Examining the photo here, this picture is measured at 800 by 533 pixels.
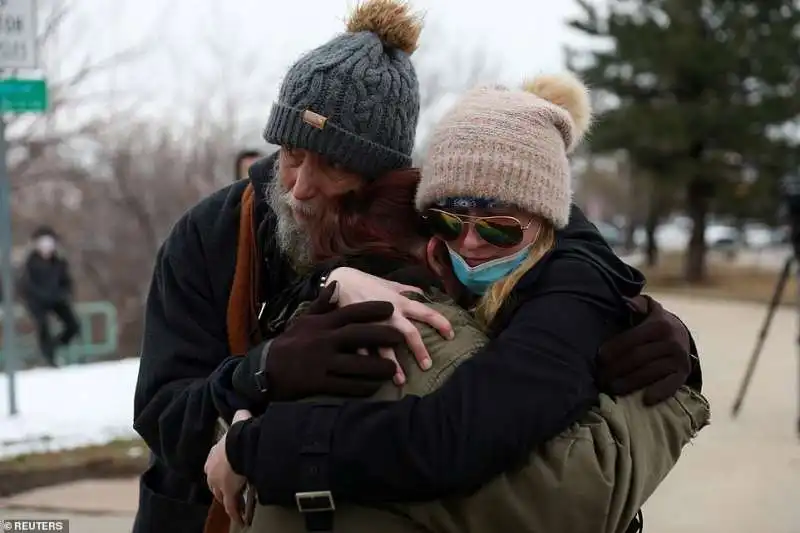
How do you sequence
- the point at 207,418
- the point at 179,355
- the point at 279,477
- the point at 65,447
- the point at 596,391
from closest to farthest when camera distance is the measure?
the point at 279,477
the point at 596,391
the point at 207,418
the point at 179,355
the point at 65,447

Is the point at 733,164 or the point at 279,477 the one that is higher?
the point at 279,477

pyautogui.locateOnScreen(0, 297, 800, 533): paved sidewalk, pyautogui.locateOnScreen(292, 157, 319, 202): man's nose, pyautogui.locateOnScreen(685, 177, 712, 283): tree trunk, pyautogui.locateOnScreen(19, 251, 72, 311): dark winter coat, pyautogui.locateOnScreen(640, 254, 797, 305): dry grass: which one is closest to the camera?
pyautogui.locateOnScreen(292, 157, 319, 202): man's nose

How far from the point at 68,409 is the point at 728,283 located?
61.6 ft

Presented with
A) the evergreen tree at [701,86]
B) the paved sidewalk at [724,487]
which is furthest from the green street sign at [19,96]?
the evergreen tree at [701,86]

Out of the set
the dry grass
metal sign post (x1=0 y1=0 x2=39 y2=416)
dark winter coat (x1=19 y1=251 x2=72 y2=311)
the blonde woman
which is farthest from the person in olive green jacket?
the dry grass

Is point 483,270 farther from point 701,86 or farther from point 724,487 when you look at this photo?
point 701,86

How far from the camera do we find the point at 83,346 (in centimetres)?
1127

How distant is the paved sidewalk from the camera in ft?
16.1

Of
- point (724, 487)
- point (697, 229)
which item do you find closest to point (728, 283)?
point (697, 229)

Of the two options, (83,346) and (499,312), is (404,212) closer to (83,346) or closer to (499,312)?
(499,312)

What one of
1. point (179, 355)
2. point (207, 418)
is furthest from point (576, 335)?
point (179, 355)

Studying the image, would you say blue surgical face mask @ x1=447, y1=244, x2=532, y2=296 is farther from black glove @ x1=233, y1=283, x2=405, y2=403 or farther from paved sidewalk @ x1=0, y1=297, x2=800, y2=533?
paved sidewalk @ x1=0, y1=297, x2=800, y2=533

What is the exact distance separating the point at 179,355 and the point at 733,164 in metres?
21.6

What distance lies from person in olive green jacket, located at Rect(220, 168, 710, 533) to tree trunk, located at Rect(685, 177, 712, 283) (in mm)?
21573
